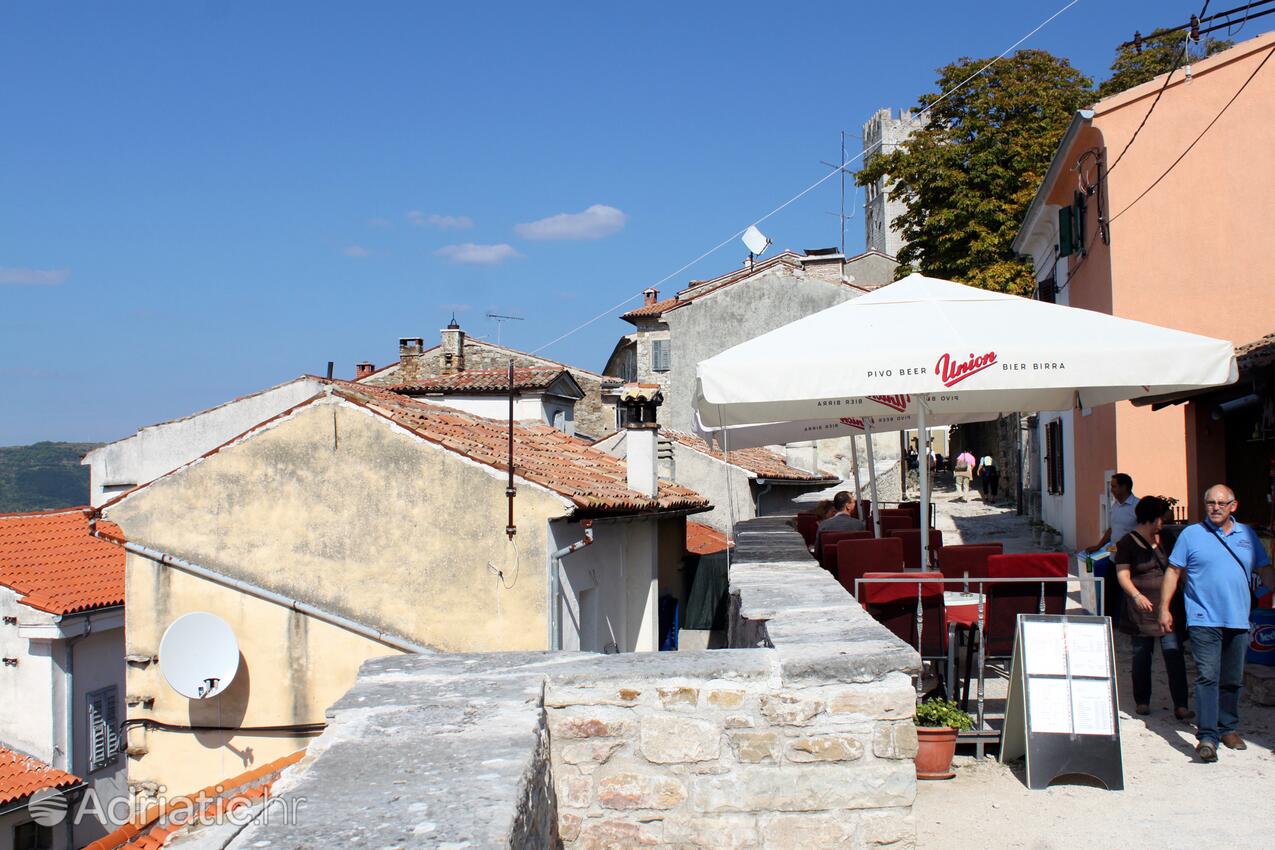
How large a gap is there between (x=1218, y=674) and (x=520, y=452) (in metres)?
8.40

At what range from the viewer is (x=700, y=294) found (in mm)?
32750

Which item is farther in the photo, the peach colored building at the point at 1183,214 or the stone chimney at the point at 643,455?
the stone chimney at the point at 643,455

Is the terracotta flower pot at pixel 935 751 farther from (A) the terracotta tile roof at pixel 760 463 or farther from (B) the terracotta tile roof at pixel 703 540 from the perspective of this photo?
(A) the terracotta tile roof at pixel 760 463

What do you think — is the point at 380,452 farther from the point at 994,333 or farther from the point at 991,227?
the point at 991,227

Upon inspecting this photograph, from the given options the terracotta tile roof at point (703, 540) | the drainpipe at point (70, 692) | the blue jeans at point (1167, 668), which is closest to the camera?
the blue jeans at point (1167, 668)

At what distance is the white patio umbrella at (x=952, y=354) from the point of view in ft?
21.0

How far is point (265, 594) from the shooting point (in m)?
11.6

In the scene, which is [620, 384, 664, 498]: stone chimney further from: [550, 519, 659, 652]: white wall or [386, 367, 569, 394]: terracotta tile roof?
[386, 367, 569, 394]: terracotta tile roof

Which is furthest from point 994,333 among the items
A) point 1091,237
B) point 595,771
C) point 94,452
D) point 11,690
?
point 94,452

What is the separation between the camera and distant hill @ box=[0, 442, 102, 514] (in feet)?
232

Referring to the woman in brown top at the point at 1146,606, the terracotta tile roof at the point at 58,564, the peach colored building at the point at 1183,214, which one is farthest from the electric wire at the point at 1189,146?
the terracotta tile roof at the point at 58,564

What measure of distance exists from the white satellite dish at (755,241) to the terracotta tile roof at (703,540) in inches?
587

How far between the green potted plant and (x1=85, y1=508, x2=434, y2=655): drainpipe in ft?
22.2

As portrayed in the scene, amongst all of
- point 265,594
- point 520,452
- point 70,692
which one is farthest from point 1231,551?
point 70,692
